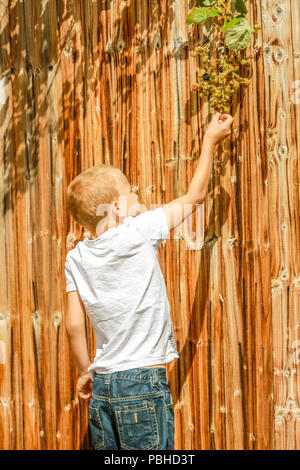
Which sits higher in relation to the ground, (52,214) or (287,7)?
(287,7)

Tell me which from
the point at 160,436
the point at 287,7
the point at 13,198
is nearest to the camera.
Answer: the point at 160,436

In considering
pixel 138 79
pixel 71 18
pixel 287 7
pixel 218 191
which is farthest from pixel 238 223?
pixel 71 18

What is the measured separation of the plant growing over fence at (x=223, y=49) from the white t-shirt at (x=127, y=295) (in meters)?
0.70

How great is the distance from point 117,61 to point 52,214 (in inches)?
30.9

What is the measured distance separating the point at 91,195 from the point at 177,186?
674 mm

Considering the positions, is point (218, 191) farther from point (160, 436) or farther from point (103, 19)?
point (160, 436)

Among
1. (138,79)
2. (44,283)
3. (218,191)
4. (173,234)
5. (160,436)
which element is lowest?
(160,436)

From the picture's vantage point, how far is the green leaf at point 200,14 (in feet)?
7.12

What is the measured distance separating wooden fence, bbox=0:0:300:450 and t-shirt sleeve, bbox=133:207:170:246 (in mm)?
556

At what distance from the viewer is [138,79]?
2439mm

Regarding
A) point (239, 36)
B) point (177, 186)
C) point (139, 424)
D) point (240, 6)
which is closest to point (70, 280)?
point (139, 424)

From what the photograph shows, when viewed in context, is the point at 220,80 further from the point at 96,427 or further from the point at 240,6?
the point at 96,427

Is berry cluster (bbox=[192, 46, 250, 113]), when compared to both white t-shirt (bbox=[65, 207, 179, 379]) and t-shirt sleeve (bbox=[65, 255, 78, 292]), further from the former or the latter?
t-shirt sleeve (bbox=[65, 255, 78, 292])

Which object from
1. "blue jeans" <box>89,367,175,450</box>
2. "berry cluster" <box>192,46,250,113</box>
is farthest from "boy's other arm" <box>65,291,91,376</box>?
"berry cluster" <box>192,46,250,113</box>
